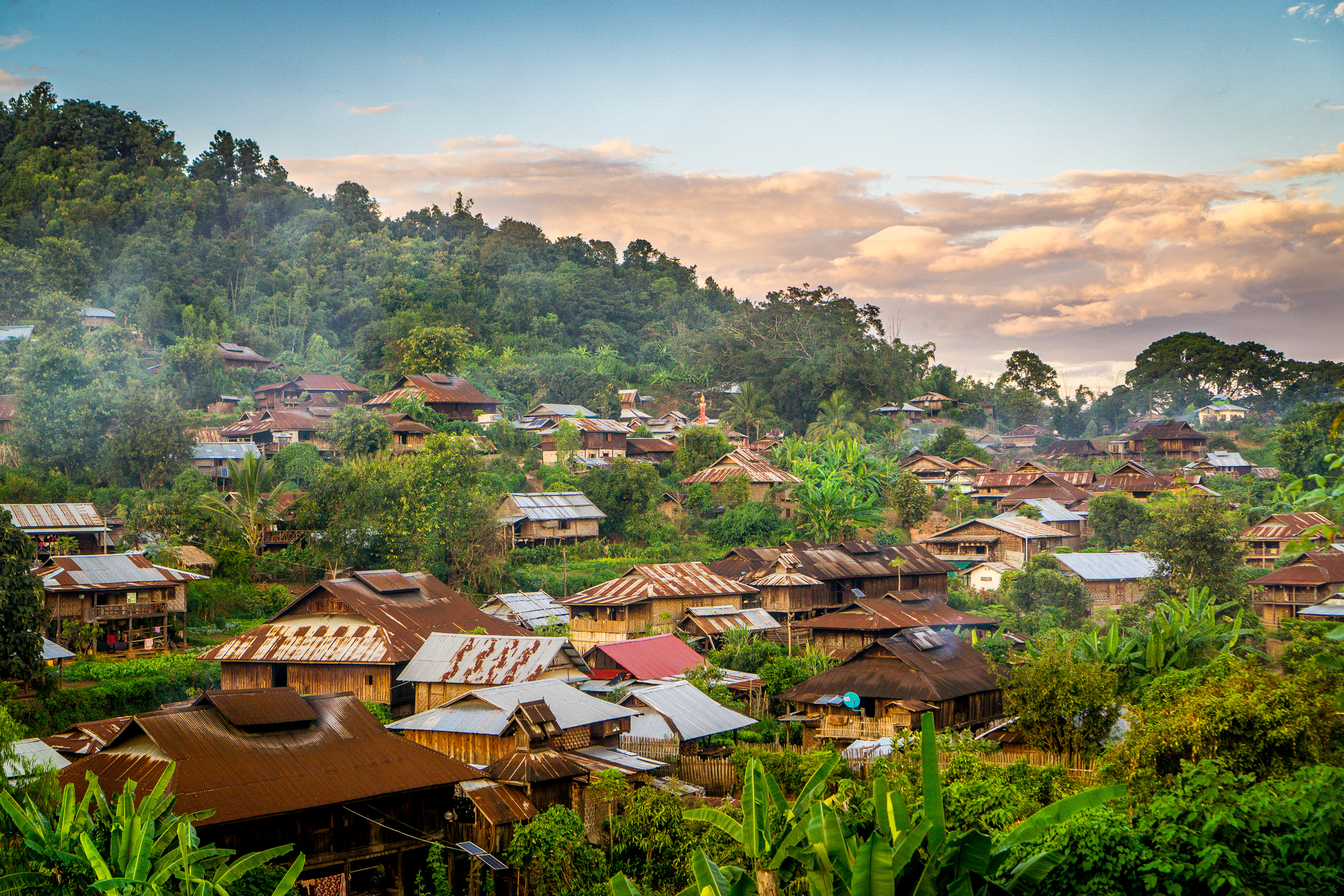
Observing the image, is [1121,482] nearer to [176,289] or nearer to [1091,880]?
[1091,880]

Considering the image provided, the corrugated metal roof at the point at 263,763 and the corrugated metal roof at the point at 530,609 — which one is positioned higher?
the corrugated metal roof at the point at 263,763

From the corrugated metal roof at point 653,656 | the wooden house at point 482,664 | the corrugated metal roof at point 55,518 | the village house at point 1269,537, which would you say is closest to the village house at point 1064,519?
the village house at point 1269,537

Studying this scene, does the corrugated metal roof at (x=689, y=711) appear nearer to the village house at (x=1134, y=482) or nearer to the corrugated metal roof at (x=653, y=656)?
the corrugated metal roof at (x=653, y=656)

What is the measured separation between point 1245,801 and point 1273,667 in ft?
78.5

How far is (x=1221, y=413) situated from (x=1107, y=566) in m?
39.3

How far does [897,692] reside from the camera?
76.5 ft

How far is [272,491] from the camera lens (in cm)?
3709

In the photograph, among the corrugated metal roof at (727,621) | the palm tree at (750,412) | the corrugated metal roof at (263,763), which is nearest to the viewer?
the corrugated metal roof at (263,763)

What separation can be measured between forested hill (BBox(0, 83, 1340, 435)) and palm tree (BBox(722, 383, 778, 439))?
855mm

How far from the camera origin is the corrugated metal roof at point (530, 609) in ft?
107

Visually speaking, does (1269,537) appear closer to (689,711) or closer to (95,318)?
(689,711)

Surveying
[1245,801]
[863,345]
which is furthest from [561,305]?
[1245,801]

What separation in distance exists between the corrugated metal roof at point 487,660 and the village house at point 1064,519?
97.9ft

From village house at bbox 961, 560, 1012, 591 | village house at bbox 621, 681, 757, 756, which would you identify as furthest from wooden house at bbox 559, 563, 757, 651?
village house at bbox 961, 560, 1012, 591
